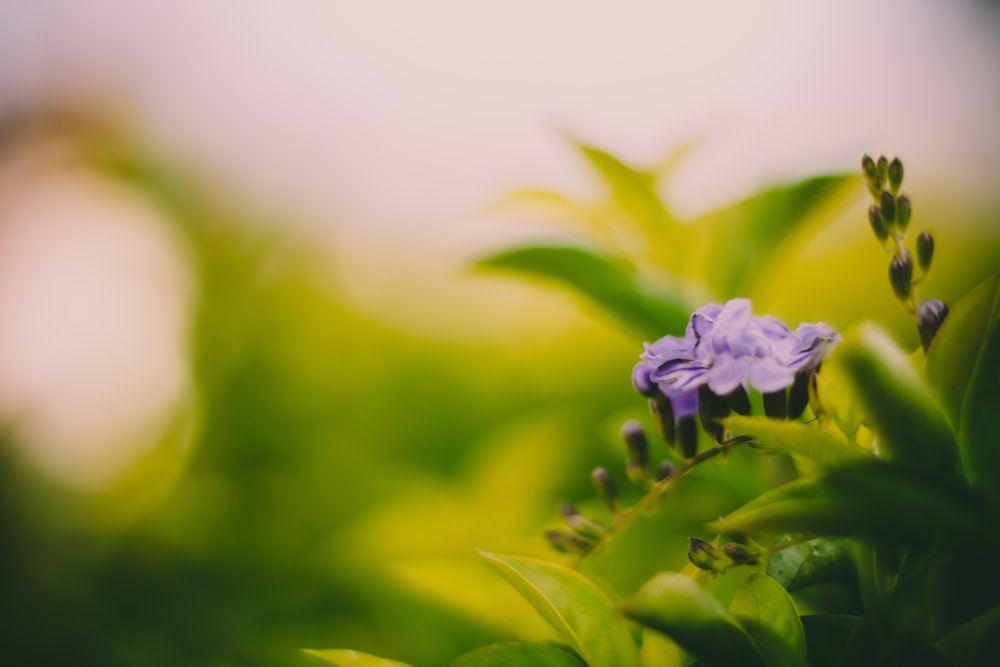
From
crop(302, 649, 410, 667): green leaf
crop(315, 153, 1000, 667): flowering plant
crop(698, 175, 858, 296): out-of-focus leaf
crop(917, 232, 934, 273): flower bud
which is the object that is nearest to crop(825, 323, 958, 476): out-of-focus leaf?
crop(315, 153, 1000, 667): flowering plant

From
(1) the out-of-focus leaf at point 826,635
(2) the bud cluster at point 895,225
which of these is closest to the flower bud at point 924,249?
(2) the bud cluster at point 895,225

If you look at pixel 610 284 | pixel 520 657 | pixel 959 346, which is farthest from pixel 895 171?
pixel 520 657

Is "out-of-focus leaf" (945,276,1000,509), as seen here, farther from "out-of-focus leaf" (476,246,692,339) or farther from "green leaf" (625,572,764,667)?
"out-of-focus leaf" (476,246,692,339)

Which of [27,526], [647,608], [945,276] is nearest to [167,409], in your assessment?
[27,526]

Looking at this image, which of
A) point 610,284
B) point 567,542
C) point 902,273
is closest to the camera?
point 902,273

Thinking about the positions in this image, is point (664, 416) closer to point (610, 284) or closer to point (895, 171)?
point (610, 284)

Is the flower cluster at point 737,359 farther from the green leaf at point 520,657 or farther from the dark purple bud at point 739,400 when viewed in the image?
the green leaf at point 520,657
